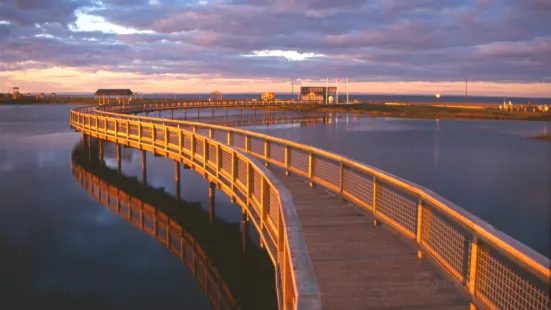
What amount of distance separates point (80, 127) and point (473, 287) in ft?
97.5

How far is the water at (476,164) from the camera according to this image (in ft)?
61.1

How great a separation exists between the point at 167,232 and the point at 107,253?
75.5 inches

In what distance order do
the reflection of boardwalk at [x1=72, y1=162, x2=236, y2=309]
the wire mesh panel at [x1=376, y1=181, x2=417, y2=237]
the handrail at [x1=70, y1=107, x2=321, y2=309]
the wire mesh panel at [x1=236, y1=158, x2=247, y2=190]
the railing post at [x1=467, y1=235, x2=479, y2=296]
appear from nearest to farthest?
1. the handrail at [x1=70, y1=107, x2=321, y2=309]
2. the railing post at [x1=467, y1=235, x2=479, y2=296]
3. the wire mesh panel at [x1=376, y1=181, x2=417, y2=237]
4. the reflection of boardwalk at [x1=72, y1=162, x2=236, y2=309]
5. the wire mesh panel at [x1=236, y1=158, x2=247, y2=190]

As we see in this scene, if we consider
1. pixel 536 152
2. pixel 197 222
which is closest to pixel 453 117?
pixel 536 152

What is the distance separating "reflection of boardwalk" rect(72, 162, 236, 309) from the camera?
1138 cm

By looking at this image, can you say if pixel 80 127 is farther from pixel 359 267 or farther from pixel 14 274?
pixel 359 267

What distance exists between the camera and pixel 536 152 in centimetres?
3588

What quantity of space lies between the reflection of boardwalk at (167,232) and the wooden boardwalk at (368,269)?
3729 mm

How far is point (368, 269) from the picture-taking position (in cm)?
620

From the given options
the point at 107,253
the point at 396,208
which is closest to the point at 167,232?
the point at 107,253

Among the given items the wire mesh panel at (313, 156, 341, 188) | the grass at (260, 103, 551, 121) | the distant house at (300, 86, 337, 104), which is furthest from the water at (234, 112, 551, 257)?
the distant house at (300, 86, 337, 104)

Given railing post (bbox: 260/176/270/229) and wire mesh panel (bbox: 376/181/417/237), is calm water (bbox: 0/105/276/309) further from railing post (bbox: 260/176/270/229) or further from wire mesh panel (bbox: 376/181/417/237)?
wire mesh panel (bbox: 376/181/417/237)

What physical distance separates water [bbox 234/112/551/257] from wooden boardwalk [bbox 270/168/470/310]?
9.57 metres

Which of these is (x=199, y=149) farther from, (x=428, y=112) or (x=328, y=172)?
(x=428, y=112)
